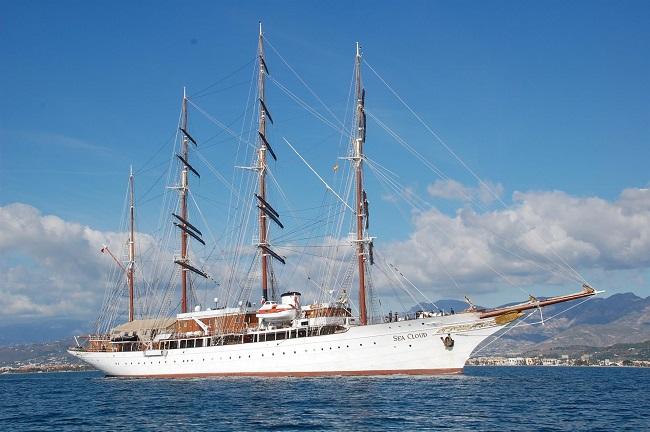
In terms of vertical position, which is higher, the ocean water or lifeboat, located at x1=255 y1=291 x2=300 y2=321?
lifeboat, located at x1=255 y1=291 x2=300 y2=321

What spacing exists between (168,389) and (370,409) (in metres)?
25.4

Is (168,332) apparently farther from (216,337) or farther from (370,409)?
(370,409)

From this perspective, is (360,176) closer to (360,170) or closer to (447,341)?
(360,170)

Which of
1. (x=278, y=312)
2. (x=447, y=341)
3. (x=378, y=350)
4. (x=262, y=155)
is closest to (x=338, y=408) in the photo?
(x=378, y=350)

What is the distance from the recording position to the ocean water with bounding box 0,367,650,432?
35.8 meters

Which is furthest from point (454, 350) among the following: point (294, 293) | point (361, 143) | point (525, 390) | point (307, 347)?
point (361, 143)

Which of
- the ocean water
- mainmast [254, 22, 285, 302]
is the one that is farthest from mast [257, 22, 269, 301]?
the ocean water

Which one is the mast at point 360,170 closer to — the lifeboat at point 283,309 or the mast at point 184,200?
the lifeboat at point 283,309

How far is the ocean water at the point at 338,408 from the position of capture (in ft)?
117

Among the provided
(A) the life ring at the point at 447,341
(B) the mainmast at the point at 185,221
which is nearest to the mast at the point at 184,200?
(B) the mainmast at the point at 185,221

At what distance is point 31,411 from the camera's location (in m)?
50.3

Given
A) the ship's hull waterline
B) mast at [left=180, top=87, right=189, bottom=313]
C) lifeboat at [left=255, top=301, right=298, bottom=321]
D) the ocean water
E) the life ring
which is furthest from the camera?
mast at [left=180, top=87, right=189, bottom=313]

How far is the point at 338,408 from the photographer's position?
40375 millimetres

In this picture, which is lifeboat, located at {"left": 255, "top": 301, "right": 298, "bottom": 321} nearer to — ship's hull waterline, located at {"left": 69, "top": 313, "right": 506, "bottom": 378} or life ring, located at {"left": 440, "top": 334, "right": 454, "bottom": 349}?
ship's hull waterline, located at {"left": 69, "top": 313, "right": 506, "bottom": 378}
